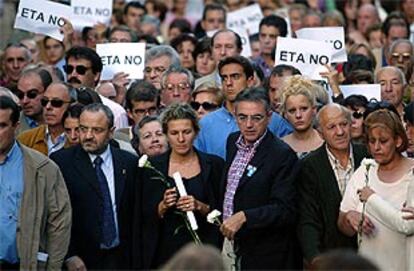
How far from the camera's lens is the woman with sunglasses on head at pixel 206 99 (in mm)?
14258

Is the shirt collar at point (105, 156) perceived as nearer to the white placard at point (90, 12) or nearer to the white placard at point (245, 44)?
the white placard at point (245, 44)

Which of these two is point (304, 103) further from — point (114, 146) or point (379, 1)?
point (379, 1)

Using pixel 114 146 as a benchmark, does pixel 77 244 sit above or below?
below

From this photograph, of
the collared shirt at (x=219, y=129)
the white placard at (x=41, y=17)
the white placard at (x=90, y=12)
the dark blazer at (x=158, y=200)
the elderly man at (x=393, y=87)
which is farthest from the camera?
the white placard at (x=90, y=12)

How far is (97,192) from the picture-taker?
1212 centimetres

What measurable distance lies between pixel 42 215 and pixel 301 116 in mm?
2485

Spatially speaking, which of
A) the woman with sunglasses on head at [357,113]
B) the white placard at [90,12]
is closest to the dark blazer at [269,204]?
the woman with sunglasses on head at [357,113]

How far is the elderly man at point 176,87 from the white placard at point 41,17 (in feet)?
7.15

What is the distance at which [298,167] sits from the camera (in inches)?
474

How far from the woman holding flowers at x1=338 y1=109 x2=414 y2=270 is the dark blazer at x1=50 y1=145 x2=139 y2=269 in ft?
5.74

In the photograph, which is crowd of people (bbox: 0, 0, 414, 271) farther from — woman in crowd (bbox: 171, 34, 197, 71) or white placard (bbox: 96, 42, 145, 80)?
woman in crowd (bbox: 171, 34, 197, 71)

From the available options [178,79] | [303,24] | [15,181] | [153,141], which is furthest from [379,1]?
[15,181]

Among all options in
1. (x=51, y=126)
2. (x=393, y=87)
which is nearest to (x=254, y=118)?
(x=51, y=126)

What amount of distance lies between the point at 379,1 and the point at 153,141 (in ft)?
45.4
